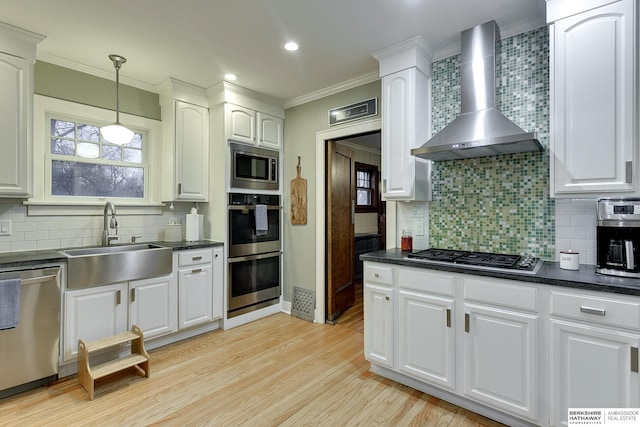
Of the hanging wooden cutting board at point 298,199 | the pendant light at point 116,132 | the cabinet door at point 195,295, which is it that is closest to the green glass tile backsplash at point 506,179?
the hanging wooden cutting board at point 298,199

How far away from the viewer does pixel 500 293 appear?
1902 millimetres

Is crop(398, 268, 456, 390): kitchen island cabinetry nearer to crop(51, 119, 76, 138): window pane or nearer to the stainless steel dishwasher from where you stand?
the stainless steel dishwasher

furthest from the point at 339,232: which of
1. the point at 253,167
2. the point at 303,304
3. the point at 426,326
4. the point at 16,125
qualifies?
the point at 16,125

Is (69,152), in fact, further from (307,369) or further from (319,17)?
(307,369)

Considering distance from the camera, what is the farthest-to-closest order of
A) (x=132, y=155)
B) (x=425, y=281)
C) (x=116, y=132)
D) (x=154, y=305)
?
1. (x=132, y=155)
2. (x=154, y=305)
3. (x=116, y=132)
4. (x=425, y=281)

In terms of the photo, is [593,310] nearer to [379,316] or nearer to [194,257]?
[379,316]

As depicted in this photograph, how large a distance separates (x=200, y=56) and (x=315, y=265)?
96.0 inches

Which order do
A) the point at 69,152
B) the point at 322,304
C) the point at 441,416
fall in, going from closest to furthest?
the point at 441,416 → the point at 69,152 → the point at 322,304

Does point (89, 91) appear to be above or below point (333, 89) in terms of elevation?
below

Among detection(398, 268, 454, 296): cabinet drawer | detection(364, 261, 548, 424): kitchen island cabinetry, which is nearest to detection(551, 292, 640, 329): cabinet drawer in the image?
detection(364, 261, 548, 424): kitchen island cabinetry

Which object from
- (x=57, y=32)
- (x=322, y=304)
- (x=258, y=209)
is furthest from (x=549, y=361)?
(x=57, y=32)

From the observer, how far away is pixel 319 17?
2.30m

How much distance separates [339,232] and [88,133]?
2810mm

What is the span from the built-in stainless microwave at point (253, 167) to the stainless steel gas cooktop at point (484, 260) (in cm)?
210
